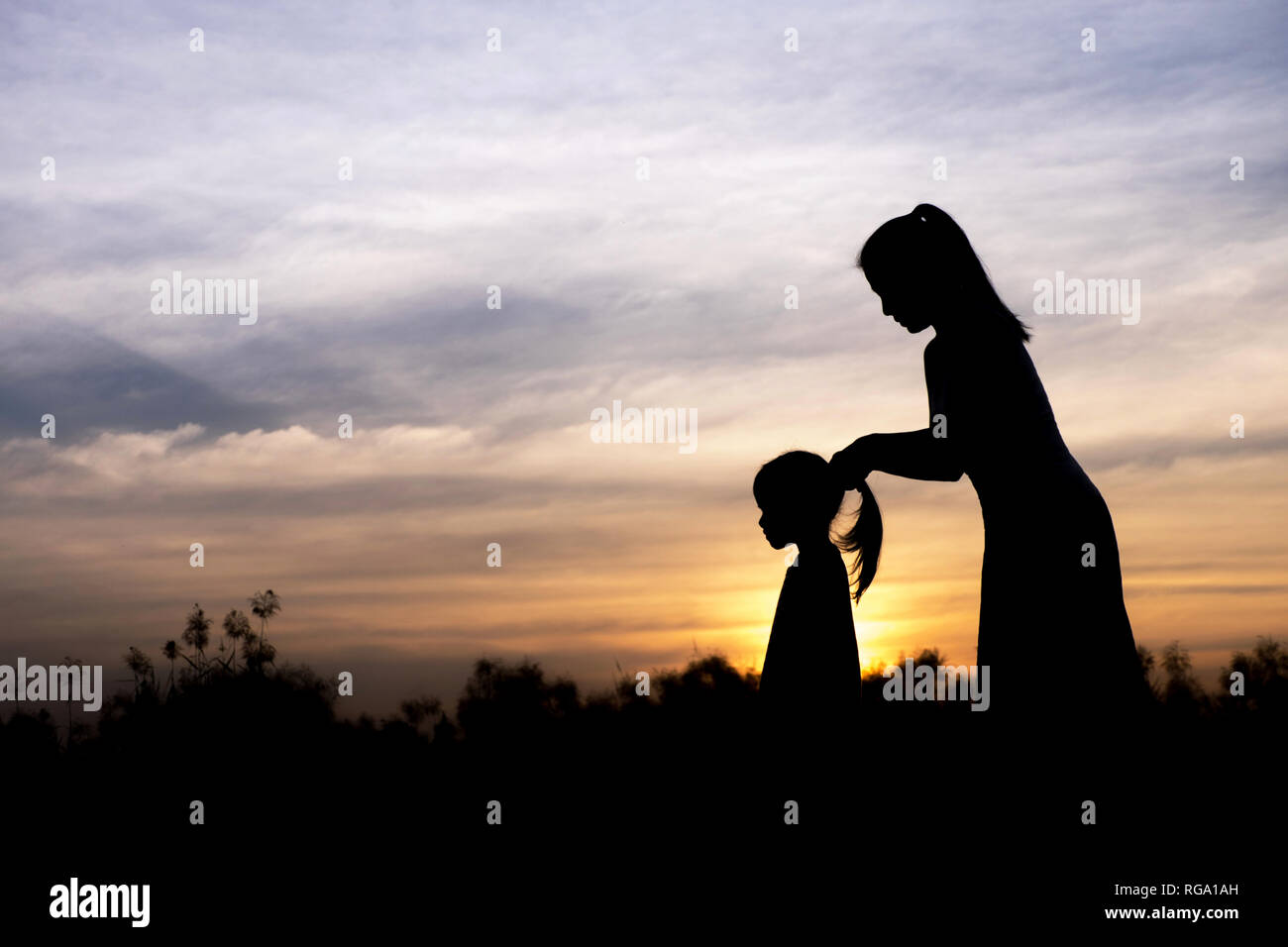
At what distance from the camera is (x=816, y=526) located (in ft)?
14.7

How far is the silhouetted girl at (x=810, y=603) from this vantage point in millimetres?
4234

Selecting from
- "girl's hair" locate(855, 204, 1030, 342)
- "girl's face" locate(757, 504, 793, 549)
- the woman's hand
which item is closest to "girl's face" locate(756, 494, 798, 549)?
"girl's face" locate(757, 504, 793, 549)

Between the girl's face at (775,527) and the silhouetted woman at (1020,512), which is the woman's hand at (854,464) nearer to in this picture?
the silhouetted woman at (1020,512)

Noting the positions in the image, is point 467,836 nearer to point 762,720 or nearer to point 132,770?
point 132,770

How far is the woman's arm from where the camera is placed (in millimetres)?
3572

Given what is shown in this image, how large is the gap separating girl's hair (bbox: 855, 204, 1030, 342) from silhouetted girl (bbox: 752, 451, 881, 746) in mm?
797

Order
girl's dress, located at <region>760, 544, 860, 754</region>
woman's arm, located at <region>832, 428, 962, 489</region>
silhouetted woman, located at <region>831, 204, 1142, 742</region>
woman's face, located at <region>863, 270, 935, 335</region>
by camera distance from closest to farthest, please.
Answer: silhouetted woman, located at <region>831, 204, 1142, 742</region>
woman's arm, located at <region>832, 428, 962, 489</region>
woman's face, located at <region>863, 270, 935, 335</region>
girl's dress, located at <region>760, 544, 860, 754</region>

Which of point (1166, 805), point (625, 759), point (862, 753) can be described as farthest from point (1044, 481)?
point (625, 759)

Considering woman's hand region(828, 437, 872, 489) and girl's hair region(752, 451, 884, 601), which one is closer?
woman's hand region(828, 437, 872, 489)

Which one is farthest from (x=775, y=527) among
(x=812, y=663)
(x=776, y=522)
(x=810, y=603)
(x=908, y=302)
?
(x=908, y=302)

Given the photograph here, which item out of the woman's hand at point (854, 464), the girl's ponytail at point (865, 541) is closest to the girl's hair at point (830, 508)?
the girl's ponytail at point (865, 541)

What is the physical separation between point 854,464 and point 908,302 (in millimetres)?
632

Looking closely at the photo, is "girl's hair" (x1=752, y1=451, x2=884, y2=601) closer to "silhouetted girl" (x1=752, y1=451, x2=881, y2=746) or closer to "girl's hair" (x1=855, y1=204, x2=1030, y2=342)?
"silhouetted girl" (x1=752, y1=451, x2=881, y2=746)

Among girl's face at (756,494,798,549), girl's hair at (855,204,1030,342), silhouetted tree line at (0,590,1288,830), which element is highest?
girl's hair at (855,204,1030,342)
